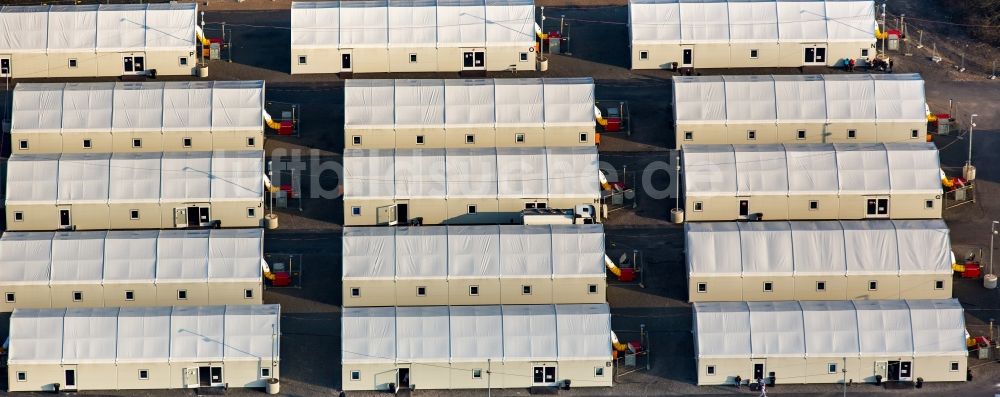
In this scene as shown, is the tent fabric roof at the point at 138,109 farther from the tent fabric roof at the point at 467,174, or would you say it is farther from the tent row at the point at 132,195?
the tent fabric roof at the point at 467,174

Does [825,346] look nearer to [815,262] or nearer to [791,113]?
[815,262]

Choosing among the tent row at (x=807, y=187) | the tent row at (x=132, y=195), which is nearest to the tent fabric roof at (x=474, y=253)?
the tent row at (x=132, y=195)

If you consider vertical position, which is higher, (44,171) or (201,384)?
(44,171)

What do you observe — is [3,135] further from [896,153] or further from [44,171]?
[896,153]

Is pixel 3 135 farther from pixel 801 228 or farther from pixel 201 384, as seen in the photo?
pixel 801 228

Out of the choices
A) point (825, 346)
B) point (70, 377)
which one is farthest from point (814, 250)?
point (70, 377)

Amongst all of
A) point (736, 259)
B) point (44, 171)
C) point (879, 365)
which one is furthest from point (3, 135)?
point (879, 365)

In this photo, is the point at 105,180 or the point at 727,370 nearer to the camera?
the point at 727,370

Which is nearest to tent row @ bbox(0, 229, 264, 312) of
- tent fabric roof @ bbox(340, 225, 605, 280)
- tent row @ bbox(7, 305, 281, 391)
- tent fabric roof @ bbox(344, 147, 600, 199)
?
tent row @ bbox(7, 305, 281, 391)
